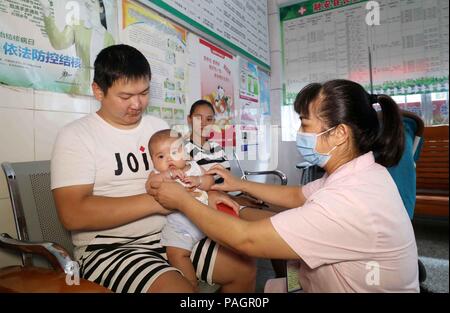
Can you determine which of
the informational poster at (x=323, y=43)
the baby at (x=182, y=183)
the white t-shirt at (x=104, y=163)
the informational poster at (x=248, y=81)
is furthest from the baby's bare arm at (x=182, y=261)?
the informational poster at (x=323, y=43)

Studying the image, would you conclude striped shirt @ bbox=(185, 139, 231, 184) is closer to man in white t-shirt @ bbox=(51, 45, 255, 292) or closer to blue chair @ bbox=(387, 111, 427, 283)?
man in white t-shirt @ bbox=(51, 45, 255, 292)

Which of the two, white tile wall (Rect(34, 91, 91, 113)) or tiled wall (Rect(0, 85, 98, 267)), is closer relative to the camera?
tiled wall (Rect(0, 85, 98, 267))

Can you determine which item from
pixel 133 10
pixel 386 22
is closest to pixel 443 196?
pixel 386 22

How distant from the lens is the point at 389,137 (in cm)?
95

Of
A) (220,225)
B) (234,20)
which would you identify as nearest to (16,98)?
(220,225)

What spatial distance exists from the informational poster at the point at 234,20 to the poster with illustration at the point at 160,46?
13 cm

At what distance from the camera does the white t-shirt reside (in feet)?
3.00

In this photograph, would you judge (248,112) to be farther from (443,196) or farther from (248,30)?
(443,196)

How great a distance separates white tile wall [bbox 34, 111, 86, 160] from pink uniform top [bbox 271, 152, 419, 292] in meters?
1.13

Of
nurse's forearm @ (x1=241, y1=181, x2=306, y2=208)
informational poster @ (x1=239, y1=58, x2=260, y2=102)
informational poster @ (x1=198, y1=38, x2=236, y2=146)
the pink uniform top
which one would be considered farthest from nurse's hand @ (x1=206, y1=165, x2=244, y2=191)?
informational poster @ (x1=239, y1=58, x2=260, y2=102)

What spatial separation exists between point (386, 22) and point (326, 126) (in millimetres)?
3245

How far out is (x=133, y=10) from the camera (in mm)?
1747

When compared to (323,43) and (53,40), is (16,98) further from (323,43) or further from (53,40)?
(323,43)

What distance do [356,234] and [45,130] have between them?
135cm
